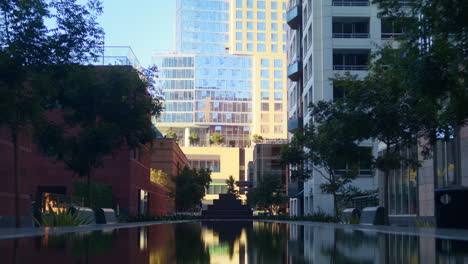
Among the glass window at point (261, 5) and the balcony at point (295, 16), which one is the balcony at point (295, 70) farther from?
the glass window at point (261, 5)

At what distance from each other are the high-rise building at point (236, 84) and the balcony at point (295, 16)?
4442 inches

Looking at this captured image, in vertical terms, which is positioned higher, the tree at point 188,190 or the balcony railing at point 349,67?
the balcony railing at point 349,67

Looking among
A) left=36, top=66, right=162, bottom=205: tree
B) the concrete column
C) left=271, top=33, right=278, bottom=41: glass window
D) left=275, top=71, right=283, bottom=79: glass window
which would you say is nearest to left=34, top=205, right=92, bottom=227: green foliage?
left=36, top=66, right=162, bottom=205: tree

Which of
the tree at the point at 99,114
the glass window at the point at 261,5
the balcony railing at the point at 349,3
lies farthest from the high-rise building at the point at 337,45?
the glass window at the point at 261,5

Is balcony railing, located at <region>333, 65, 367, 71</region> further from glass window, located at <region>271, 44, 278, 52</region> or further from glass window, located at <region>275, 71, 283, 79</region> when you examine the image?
glass window, located at <region>271, 44, 278, 52</region>

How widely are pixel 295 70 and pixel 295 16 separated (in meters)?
6.12

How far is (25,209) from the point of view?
29719 mm

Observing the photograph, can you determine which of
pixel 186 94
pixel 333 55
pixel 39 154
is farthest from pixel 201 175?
pixel 186 94

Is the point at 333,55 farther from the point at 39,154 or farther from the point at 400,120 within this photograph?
the point at 400,120

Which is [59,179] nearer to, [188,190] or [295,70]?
[188,190]

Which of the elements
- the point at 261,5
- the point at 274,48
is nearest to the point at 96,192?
the point at 261,5

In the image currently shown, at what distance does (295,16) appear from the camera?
67.1m

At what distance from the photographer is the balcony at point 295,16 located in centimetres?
6656

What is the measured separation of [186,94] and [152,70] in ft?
520
